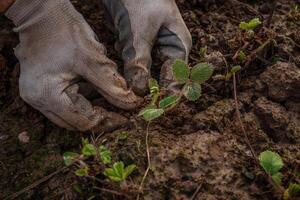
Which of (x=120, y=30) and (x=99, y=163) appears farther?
(x=120, y=30)

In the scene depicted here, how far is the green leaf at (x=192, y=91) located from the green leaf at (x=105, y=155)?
1.21 ft

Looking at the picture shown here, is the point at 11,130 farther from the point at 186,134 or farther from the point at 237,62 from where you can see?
the point at 237,62

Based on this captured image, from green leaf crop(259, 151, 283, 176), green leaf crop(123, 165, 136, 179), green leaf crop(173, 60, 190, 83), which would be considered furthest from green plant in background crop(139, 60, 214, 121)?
green leaf crop(259, 151, 283, 176)

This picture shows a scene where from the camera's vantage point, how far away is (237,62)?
1.70 meters

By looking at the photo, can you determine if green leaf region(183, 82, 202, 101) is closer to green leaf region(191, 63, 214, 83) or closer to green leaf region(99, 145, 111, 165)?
green leaf region(191, 63, 214, 83)

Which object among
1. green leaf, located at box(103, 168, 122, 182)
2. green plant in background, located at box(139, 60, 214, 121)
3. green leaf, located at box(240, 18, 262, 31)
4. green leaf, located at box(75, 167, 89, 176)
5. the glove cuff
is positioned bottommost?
green leaf, located at box(75, 167, 89, 176)

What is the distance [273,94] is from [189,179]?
0.54 metres

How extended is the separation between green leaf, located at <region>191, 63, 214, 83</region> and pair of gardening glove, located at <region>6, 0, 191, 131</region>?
165mm

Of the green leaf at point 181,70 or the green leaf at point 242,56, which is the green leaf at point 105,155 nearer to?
the green leaf at point 181,70

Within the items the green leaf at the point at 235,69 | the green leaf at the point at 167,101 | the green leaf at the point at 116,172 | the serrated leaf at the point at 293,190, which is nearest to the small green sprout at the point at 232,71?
the green leaf at the point at 235,69

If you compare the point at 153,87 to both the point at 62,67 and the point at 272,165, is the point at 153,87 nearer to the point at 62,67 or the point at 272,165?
A: the point at 62,67

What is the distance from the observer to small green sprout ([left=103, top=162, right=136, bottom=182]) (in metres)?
1.25

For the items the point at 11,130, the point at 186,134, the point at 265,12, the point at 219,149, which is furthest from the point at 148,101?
the point at 265,12

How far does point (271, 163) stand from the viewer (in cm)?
131
